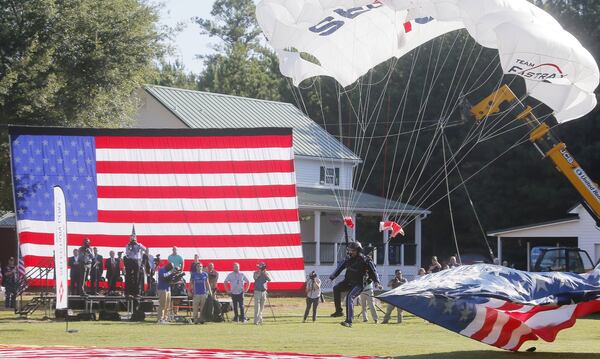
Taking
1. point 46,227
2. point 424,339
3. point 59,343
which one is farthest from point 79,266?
point 424,339

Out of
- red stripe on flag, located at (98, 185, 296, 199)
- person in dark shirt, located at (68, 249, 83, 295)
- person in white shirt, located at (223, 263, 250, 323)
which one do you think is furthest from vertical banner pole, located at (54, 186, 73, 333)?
red stripe on flag, located at (98, 185, 296, 199)

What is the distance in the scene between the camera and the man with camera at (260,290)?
2680cm

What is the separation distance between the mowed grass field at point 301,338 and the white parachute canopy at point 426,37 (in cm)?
430

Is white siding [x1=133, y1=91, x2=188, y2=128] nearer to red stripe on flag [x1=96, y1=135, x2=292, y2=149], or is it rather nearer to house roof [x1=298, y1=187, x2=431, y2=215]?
house roof [x1=298, y1=187, x2=431, y2=215]

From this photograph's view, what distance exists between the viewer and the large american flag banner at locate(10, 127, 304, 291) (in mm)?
27781

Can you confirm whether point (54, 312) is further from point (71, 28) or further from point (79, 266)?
point (71, 28)

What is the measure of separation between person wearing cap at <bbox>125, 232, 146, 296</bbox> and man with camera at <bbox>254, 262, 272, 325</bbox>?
2.92 metres

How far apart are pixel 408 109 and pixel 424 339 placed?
129ft

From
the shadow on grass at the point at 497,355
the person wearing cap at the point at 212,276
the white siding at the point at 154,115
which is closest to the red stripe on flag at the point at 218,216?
the person wearing cap at the point at 212,276

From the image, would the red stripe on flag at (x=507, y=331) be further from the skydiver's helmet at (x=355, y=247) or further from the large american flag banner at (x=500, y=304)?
the skydiver's helmet at (x=355, y=247)

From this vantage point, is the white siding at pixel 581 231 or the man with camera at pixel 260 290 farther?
the white siding at pixel 581 231

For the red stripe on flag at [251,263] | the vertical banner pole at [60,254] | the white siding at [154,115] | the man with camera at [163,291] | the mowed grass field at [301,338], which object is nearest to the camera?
the mowed grass field at [301,338]

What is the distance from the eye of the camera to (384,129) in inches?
2335

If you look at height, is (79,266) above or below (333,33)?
below
